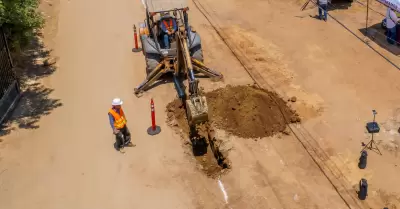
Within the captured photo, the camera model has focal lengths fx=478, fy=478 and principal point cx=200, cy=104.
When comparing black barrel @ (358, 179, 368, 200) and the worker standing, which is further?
the worker standing

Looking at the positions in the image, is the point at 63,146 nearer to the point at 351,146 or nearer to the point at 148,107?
the point at 148,107

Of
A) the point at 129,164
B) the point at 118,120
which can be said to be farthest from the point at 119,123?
the point at 129,164

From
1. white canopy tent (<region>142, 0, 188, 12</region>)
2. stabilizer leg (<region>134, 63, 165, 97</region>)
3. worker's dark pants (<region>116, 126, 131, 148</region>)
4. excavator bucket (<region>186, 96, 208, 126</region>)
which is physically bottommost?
worker's dark pants (<region>116, 126, 131, 148</region>)

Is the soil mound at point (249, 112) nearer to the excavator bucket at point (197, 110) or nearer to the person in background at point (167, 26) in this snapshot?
the excavator bucket at point (197, 110)

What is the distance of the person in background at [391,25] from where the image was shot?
18.1 metres

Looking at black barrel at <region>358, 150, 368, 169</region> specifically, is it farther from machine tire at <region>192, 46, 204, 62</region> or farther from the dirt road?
machine tire at <region>192, 46, 204, 62</region>

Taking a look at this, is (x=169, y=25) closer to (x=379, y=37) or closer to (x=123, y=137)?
(x=123, y=137)

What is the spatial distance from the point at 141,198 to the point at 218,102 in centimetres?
421

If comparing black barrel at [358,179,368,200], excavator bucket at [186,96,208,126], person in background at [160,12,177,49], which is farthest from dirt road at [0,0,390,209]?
person in background at [160,12,177,49]

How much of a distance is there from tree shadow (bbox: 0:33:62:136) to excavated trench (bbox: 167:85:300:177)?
3.96 m

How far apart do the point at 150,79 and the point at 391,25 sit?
32.0 ft

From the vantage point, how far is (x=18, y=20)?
14.0 metres

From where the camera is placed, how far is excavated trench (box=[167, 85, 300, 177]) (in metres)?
12.4

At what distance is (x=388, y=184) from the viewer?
37.3 ft
